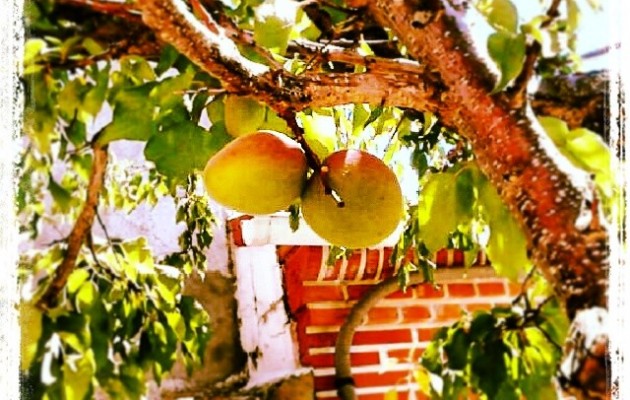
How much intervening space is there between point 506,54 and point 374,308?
0.57 meters

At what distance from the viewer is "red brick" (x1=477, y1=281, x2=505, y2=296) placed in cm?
104

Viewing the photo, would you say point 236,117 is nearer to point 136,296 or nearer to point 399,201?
point 399,201

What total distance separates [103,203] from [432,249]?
1.27 ft

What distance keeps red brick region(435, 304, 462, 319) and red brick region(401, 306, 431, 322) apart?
19 mm

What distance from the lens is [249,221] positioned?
835 mm

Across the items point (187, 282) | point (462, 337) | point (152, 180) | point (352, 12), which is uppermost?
point (352, 12)

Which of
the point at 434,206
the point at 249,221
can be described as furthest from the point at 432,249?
the point at 249,221

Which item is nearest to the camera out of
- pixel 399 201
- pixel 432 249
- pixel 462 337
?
pixel 399 201

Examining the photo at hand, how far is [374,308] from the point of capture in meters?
1.07

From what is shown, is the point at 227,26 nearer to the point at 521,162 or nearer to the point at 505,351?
the point at 521,162

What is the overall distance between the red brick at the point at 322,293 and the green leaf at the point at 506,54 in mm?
482

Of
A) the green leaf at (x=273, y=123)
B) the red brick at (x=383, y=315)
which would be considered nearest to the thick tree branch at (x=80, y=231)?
the green leaf at (x=273, y=123)

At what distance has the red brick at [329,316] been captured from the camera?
3.39 feet

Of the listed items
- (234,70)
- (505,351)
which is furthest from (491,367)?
(234,70)
